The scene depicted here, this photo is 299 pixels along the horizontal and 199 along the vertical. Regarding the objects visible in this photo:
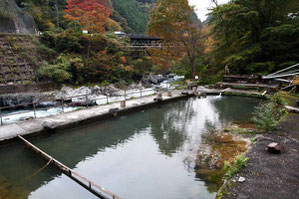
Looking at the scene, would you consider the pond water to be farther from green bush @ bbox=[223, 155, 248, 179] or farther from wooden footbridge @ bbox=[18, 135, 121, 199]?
green bush @ bbox=[223, 155, 248, 179]

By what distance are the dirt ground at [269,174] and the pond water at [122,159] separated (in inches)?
35.4

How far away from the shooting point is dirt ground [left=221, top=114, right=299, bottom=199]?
4.27 meters

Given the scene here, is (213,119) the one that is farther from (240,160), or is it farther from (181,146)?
(240,160)

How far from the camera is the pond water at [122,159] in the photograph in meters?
5.33

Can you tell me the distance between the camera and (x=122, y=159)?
6996 millimetres

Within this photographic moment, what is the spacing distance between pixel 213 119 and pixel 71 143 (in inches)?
289

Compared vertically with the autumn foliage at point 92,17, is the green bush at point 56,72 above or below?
→ below

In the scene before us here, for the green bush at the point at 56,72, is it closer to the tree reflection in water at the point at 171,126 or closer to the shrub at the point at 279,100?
the tree reflection in water at the point at 171,126

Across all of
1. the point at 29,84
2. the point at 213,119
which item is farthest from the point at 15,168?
the point at 29,84

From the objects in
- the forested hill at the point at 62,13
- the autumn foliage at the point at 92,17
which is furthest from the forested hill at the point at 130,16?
the autumn foliage at the point at 92,17

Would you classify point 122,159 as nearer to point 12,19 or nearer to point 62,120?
point 62,120

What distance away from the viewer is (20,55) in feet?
64.5

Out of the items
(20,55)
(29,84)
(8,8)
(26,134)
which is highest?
(8,8)

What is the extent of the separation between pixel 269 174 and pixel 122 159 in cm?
430
